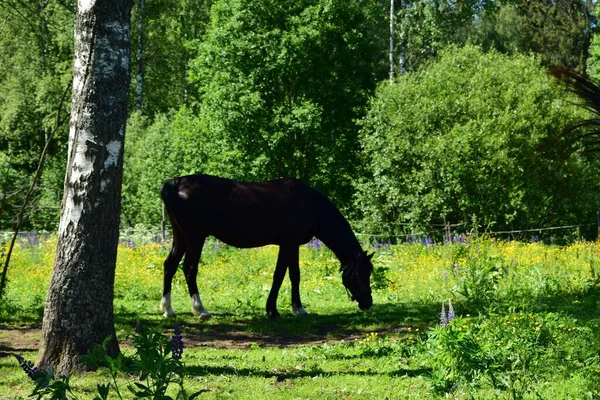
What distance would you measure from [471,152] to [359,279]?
11547 millimetres

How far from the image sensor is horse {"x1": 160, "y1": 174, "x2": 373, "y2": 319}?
1062 cm

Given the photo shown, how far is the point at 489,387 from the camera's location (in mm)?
5785

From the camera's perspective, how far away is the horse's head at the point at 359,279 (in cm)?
1055

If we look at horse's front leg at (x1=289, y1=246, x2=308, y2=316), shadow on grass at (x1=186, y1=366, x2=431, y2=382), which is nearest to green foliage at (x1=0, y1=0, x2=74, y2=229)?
horse's front leg at (x1=289, y1=246, x2=308, y2=316)

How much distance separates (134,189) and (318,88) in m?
10.5

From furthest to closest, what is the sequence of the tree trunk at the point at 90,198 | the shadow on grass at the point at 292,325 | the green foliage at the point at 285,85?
1. the green foliage at the point at 285,85
2. the shadow on grass at the point at 292,325
3. the tree trunk at the point at 90,198

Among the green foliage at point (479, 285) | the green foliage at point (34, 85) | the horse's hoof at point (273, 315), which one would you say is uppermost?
the green foliage at point (34, 85)

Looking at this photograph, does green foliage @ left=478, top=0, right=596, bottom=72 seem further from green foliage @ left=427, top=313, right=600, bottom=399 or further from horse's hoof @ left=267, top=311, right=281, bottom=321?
green foliage @ left=427, top=313, right=600, bottom=399

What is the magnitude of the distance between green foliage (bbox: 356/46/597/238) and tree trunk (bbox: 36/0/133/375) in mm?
15201

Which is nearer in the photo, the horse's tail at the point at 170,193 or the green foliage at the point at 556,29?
the horse's tail at the point at 170,193

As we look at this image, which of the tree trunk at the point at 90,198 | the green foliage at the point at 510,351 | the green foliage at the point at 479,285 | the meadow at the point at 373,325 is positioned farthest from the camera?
the green foliage at the point at 479,285

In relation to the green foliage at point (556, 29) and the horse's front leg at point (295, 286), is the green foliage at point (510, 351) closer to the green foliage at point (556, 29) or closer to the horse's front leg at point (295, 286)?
the horse's front leg at point (295, 286)

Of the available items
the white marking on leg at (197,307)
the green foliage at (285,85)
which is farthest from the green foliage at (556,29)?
the white marking on leg at (197,307)

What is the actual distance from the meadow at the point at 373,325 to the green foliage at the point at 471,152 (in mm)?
5321
